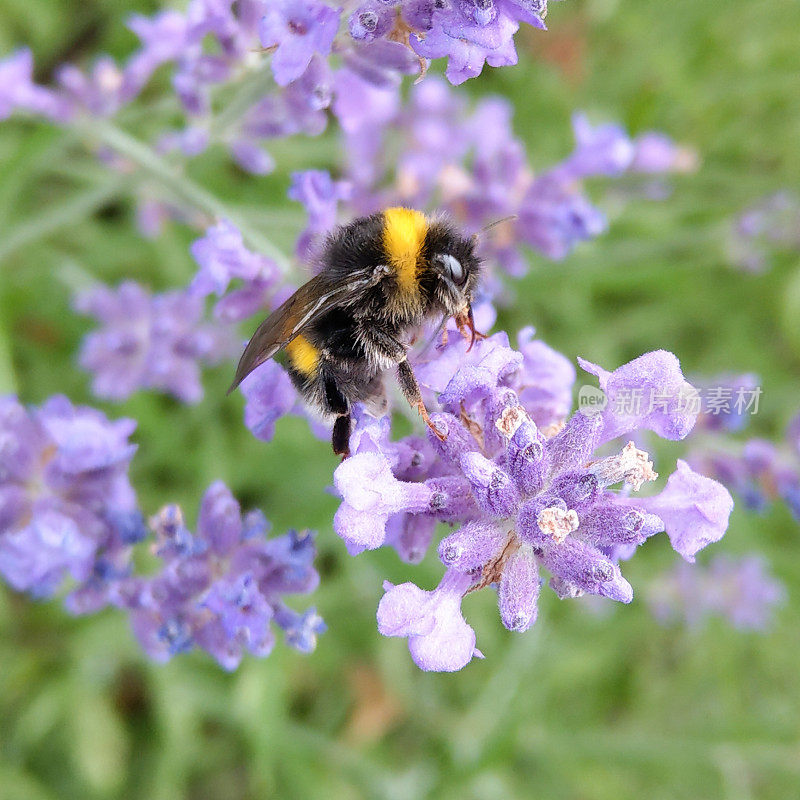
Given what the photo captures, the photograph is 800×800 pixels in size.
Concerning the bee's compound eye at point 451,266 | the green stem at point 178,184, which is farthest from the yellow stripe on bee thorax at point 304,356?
the green stem at point 178,184

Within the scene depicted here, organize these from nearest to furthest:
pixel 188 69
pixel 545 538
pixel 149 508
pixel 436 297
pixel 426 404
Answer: pixel 545 538 < pixel 436 297 < pixel 426 404 < pixel 188 69 < pixel 149 508

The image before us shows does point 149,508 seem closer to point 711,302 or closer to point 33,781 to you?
point 33,781

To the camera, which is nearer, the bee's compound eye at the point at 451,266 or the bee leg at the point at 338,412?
the bee's compound eye at the point at 451,266

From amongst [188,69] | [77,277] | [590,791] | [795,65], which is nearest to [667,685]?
[590,791]

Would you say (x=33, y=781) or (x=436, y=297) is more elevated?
(x=436, y=297)

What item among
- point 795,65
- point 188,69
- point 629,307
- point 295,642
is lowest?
point 629,307

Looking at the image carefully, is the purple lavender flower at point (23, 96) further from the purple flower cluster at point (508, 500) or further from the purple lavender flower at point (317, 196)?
the purple flower cluster at point (508, 500)
